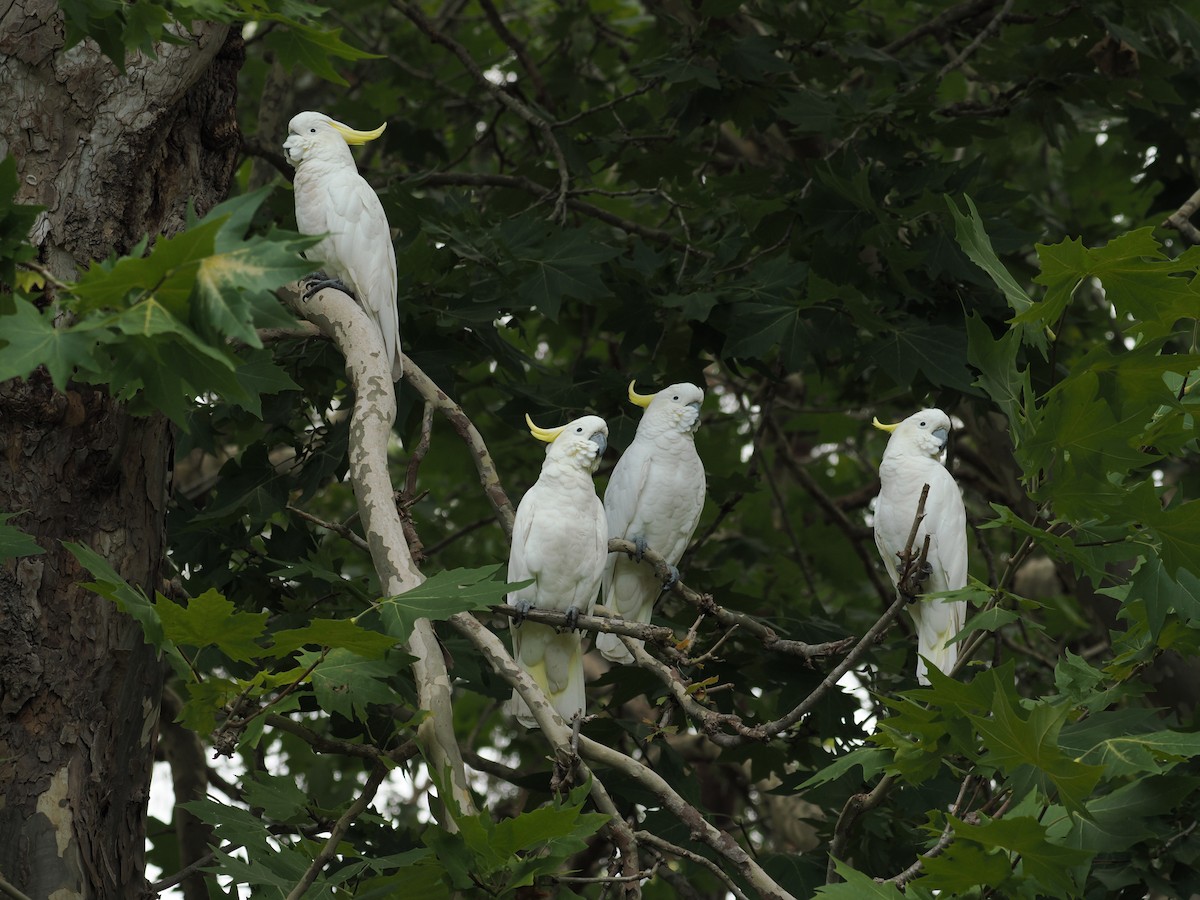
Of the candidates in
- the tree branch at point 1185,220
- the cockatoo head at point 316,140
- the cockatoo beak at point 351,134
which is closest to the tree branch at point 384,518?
the cockatoo beak at point 351,134

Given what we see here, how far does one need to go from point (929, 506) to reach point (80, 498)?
1843 mm

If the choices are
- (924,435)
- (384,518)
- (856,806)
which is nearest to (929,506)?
(924,435)

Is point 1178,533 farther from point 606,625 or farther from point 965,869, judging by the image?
point 606,625

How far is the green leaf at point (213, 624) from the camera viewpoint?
1681mm

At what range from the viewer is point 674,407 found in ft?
10.1

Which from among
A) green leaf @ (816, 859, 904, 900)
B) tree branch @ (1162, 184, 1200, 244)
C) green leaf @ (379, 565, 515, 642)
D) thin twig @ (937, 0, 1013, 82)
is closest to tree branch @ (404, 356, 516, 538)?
green leaf @ (379, 565, 515, 642)

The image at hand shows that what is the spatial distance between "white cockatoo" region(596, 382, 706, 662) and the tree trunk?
3.76ft

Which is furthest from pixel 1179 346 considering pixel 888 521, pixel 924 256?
pixel 888 521

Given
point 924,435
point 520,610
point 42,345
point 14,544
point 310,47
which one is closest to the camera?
point 42,345

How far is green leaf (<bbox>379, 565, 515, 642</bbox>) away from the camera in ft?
5.83

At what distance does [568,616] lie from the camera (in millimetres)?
2615

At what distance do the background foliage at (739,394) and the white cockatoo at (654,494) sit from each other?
0.18 m

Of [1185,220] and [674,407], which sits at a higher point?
[1185,220]

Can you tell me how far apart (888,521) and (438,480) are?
11.7 feet
